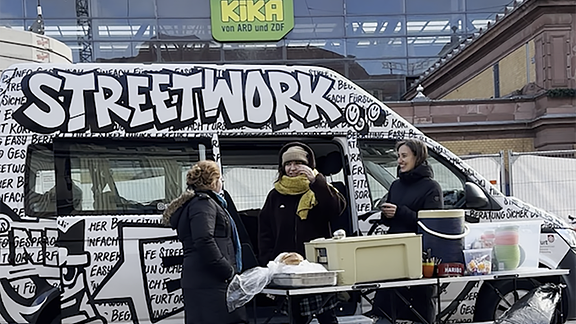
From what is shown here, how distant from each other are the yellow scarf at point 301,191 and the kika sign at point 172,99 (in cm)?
73

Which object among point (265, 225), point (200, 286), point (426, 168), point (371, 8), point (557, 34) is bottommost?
point (200, 286)

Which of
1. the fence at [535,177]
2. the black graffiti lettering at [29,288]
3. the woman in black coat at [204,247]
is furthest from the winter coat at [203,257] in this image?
the fence at [535,177]

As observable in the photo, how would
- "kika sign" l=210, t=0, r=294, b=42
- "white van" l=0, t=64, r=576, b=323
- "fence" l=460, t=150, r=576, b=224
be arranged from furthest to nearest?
"kika sign" l=210, t=0, r=294, b=42 < "fence" l=460, t=150, r=576, b=224 < "white van" l=0, t=64, r=576, b=323

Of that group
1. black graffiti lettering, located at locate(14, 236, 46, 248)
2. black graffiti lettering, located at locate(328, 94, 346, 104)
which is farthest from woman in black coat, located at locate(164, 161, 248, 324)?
black graffiti lettering, located at locate(328, 94, 346, 104)

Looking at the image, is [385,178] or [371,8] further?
[371,8]

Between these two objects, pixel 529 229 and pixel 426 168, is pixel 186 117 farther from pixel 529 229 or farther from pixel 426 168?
pixel 529 229

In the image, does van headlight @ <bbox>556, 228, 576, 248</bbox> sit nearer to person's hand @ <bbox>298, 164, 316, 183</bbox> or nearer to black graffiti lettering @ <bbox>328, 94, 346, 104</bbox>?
black graffiti lettering @ <bbox>328, 94, 346, 104</bbox>

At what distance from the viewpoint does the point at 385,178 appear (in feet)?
18.3

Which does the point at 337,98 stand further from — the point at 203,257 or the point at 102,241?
the point at 102,241

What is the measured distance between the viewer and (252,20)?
29.6m

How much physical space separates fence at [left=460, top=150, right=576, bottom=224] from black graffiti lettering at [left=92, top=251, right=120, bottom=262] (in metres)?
9.16

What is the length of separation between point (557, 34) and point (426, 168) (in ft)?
63.5

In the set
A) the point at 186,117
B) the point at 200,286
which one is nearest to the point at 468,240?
the point at 200,286

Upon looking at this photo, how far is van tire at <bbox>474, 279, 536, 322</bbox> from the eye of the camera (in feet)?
17.8
